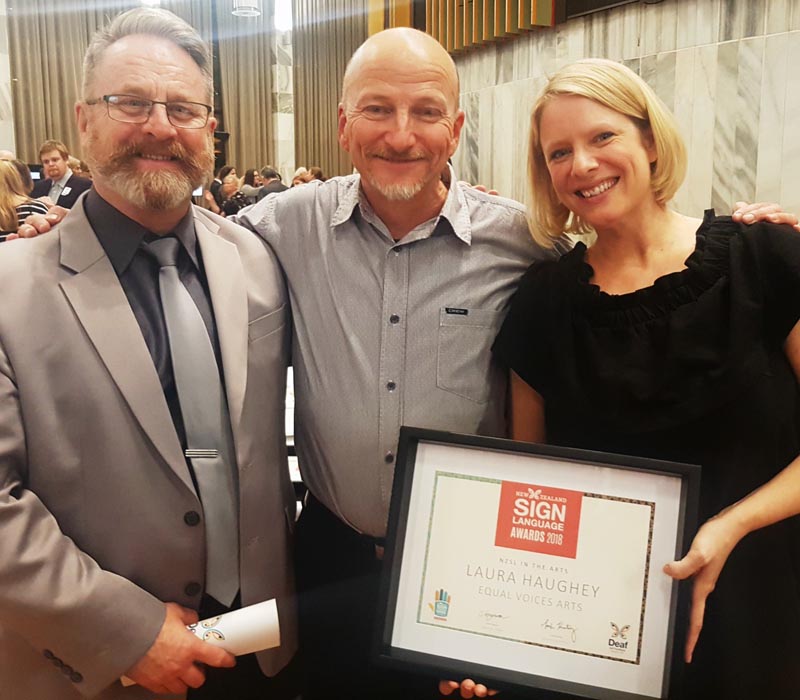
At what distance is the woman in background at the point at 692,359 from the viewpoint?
1.52 metres

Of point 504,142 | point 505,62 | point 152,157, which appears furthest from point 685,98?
point 152,157

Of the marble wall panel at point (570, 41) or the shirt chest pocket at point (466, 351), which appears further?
the marble wall panel at point (570, 41)

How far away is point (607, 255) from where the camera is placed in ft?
5.81

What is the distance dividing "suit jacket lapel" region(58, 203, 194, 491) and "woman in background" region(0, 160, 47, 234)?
3314mm

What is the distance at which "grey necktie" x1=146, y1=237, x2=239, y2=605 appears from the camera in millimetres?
1603

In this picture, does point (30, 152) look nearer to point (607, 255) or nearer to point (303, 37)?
point (303, 37)

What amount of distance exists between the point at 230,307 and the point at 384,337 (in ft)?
1.24

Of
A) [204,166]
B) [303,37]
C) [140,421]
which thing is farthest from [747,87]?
[303,37]

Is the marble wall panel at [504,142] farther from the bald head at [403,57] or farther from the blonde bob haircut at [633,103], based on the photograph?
the blonde bob haircut at [633,103]

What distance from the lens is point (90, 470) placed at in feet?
5.10

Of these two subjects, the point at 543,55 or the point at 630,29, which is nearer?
the point at 630,29

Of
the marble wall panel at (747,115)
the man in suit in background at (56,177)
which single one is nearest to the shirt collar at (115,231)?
the marble wall panel at (747,115)
